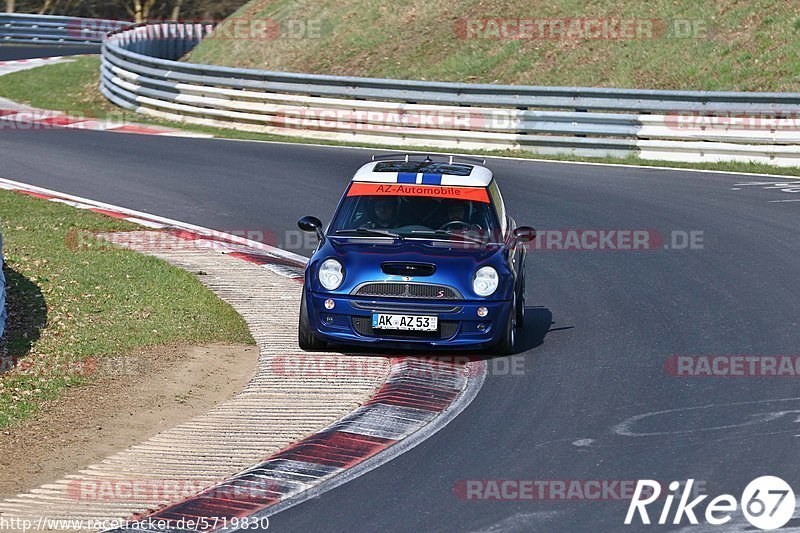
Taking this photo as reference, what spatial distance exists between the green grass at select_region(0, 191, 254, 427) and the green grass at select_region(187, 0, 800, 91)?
47.8 ft

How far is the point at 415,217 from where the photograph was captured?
1124 centimetres

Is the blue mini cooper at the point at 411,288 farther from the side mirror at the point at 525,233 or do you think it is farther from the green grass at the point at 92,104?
the green grass at the point at 92,104

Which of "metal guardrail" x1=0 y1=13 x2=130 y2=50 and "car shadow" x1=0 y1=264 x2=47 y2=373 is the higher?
"metal guardrail" x1=0 y1=13 x2=130 y2=50

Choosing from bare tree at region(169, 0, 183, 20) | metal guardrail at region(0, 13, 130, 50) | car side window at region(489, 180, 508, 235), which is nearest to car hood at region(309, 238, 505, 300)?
car side window at region(489, 180, 508, 235)

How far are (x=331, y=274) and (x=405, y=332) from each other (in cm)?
78

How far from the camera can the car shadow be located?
1037 centimetres

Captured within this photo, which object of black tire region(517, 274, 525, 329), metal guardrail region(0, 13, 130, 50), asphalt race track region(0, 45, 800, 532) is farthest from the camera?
metal guardrail region(0, 13, 130, 50)

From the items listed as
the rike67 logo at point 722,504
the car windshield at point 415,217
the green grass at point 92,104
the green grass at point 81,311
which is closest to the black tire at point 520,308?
the car windshield at point 415,217

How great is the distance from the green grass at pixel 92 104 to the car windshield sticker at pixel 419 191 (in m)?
10.1

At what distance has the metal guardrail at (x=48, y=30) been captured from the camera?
45.6m

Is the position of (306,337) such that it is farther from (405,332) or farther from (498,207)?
(498,207)

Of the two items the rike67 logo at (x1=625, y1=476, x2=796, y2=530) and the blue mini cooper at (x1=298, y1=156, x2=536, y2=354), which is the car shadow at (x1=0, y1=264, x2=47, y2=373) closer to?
the blue mini cooper at (x1=298, y1=156, x2=536, y2=354)

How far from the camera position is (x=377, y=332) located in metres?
10.3

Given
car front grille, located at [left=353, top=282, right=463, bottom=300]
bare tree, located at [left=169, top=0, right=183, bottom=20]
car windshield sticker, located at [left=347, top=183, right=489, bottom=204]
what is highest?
bare tree, located at [left=169, top=0, right=183, bottom=20]
